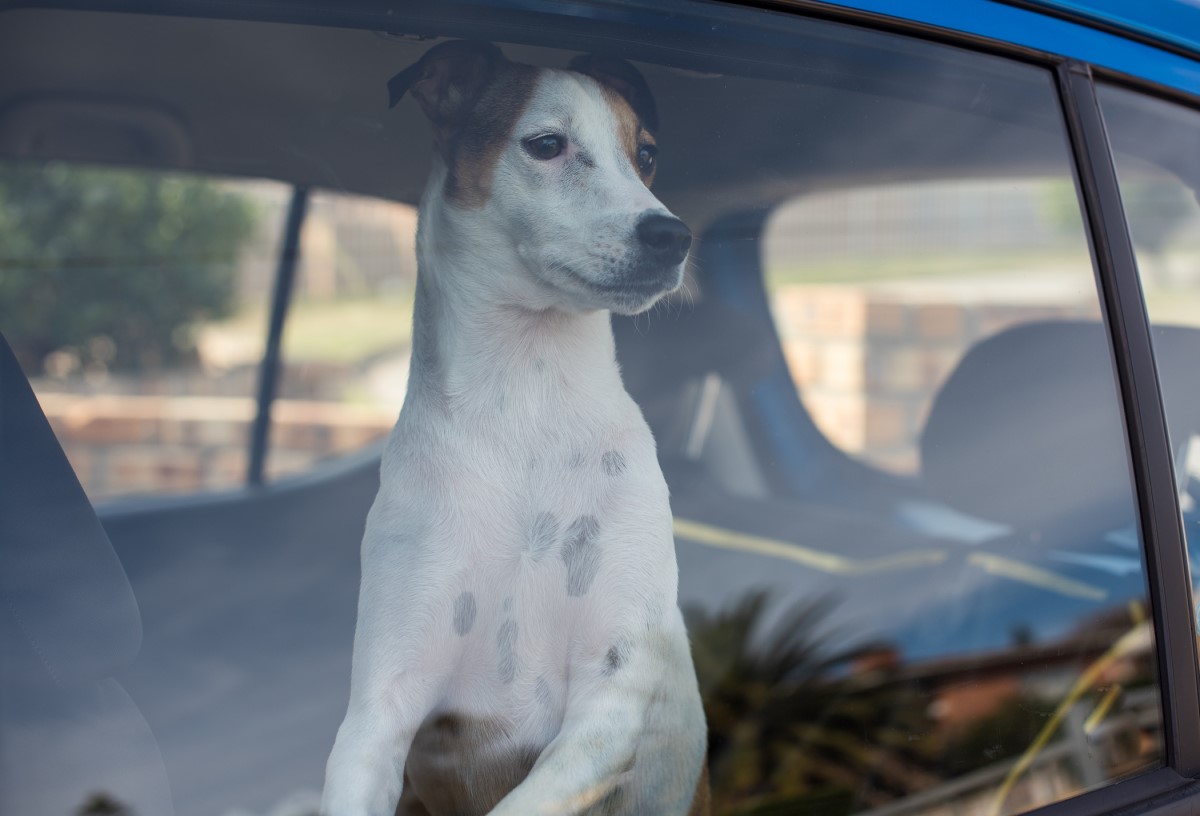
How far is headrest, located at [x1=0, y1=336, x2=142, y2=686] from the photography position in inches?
37.3

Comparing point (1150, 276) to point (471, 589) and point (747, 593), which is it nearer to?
point (747, 593)

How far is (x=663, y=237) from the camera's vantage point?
3.53 ft

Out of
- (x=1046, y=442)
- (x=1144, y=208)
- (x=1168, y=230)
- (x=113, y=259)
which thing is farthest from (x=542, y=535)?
(x=1168, y=230)

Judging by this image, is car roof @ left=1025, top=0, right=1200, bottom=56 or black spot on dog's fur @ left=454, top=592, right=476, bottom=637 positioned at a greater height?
car roof @ left=1025, top=0, right=1200, bottom=56

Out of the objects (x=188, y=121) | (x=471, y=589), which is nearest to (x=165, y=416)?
(x=188, y=121)

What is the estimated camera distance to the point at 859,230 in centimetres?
148

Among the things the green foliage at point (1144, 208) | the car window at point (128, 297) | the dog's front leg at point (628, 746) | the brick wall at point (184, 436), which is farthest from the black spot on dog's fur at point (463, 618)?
the green foliage at point (1144, 208)

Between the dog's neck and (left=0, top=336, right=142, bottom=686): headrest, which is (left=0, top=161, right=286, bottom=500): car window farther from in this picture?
the dog's neck

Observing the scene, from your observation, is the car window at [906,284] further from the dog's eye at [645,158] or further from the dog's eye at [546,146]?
the dog's eye at [546,146]

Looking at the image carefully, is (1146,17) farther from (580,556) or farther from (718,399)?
(580,556)

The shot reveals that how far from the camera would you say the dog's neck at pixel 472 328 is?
101 centimetres

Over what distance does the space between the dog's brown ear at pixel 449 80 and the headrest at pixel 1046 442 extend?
34.0 inches

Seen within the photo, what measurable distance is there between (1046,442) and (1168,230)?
1.44ft

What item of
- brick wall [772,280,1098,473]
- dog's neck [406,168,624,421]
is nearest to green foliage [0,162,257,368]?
dog's neck [406,168,624,421]
